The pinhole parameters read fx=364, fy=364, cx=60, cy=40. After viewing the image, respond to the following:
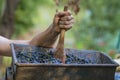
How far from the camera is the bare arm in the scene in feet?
5.25

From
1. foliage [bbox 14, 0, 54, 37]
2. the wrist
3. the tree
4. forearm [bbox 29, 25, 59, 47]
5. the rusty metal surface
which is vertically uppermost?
foliage [bbox 14, 0, 54, 37]

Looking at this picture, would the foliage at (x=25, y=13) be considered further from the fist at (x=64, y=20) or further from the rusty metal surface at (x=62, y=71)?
the rusty metal surface at (x=62, y=71)

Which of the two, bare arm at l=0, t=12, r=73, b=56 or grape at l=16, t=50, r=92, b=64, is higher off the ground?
bare arm at l=0, t=12, r=73, b=56

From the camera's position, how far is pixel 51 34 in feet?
6.18

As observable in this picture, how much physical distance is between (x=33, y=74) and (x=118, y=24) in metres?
5.90

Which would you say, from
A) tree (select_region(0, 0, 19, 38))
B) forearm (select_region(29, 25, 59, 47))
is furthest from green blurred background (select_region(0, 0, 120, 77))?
forearm (select_region(29, 25, 59, 47))

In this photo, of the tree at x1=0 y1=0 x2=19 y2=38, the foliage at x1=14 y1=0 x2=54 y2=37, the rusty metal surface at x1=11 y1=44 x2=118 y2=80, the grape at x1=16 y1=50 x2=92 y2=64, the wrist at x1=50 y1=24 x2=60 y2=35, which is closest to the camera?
the rusty metal surface at x1=11 y1=44 x2=118 y2=80

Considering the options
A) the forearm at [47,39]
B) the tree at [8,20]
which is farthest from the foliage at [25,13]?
the forearm at [47,39]

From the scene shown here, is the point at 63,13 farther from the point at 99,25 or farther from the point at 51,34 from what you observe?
the point at 99,25

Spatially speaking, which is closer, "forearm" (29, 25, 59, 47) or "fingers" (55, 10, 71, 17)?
"fingers" (55, 10, 71, 17)

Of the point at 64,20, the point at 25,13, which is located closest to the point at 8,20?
the point at 25,13

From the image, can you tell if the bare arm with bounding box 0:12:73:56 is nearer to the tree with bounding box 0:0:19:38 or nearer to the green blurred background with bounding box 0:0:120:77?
the tree with bounding box 0:0:19:38

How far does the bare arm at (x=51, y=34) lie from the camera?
1.60m

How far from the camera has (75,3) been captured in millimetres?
1627
